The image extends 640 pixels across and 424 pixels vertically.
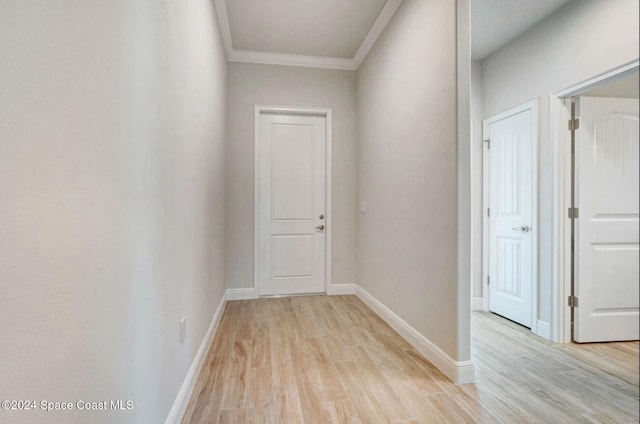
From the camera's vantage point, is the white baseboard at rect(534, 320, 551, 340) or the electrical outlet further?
the white baseboard at rect(534, 320, 551, 340)

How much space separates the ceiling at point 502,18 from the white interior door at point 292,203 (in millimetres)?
1820

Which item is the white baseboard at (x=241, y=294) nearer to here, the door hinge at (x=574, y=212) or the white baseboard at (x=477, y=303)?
the white baseboard at (x=477, y=303)

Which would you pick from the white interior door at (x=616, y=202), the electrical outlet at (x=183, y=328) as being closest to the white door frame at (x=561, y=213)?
the white interior door at (x=616, y=202)

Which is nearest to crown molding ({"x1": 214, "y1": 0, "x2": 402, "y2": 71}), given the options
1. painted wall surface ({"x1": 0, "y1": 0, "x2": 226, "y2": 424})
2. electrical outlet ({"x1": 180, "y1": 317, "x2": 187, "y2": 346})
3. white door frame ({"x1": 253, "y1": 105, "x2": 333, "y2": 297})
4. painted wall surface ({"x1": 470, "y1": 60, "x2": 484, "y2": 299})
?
white door frame ({"x1": 253, "y1": 105, "x2": 333, "y2": 297})

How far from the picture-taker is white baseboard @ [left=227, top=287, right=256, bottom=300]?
356 centimetres

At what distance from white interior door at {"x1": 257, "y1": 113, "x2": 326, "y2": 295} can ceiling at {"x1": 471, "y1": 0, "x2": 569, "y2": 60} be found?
1.82 m

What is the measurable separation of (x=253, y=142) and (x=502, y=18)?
263 cm

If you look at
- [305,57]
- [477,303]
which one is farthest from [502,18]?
[477,303]

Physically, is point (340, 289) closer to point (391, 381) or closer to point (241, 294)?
point (241, 294)

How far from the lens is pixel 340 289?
3.79 meters

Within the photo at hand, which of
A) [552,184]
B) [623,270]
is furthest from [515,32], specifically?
[623,270]

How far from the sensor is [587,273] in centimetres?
177

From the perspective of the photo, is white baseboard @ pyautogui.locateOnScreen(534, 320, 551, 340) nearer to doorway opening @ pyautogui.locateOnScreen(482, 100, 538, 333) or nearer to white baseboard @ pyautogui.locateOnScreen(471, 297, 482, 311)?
doorway opening @ pyautogui.locateOnScreen(482, 100, 538, 333)

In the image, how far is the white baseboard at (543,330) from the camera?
8.28ft
